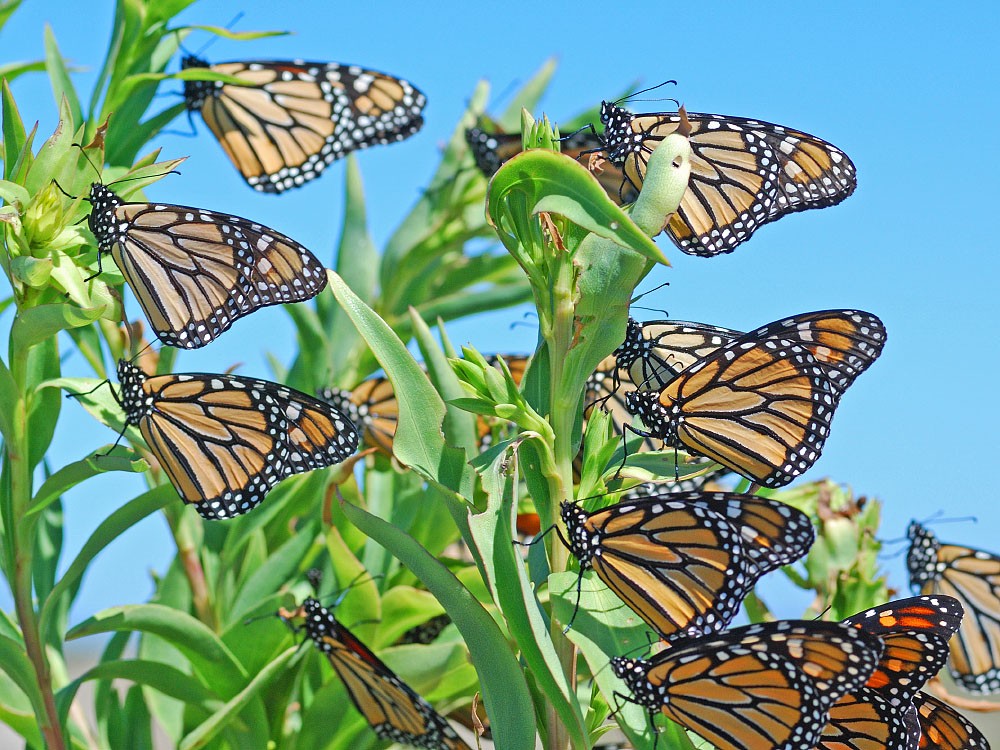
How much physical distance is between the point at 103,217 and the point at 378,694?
2.13ft

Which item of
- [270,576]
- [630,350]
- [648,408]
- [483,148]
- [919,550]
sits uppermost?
[483,148]

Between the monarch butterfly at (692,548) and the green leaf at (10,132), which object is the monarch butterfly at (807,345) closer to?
the monarch butterfly at (692,548)

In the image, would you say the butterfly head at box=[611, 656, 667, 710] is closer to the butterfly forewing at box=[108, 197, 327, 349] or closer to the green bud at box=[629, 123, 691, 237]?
the green bud at box=[629, 123, 691, 237]

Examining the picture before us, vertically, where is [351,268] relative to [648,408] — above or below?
above

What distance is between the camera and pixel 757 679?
0.97 meters

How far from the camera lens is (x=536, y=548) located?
1031 mm

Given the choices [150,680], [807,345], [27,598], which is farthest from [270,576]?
[807,345]

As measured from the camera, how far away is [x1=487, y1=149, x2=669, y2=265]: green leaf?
75 centimetres

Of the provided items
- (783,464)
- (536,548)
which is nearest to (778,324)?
(783,464)

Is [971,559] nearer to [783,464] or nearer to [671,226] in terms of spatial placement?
[783,464]

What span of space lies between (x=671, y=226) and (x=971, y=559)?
1.67 metres

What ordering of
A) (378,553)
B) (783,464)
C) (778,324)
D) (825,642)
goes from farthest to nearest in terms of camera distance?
(378,553)
(778,324)
(783,464)
(825,642)

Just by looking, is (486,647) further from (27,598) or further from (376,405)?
(376,405)

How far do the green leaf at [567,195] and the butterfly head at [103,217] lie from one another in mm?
444
